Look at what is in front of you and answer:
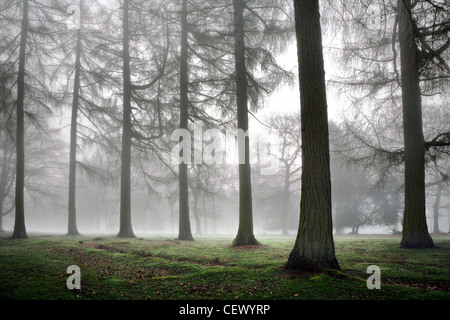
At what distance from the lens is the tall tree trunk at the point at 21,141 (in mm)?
11055

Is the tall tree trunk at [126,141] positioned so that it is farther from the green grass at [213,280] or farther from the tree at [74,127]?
the green grass at [213,280]

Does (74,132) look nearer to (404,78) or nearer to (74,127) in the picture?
(74,127)

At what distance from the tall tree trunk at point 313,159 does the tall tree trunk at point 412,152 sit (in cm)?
491

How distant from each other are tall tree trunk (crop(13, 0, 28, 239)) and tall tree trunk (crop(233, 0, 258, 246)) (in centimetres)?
892

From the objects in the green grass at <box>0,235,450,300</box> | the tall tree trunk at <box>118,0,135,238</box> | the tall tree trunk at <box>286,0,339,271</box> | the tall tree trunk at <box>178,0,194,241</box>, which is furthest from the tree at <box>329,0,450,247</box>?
the tall tree trunk at <box>118,0,135,238</box>

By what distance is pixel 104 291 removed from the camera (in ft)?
13.0

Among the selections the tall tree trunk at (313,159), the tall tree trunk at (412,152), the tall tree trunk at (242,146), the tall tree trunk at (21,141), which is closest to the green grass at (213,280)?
the tall tree trunk at (313,159)

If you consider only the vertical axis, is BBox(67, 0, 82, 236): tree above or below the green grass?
above

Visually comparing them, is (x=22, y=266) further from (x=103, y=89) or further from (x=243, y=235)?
(x=103, y=89)

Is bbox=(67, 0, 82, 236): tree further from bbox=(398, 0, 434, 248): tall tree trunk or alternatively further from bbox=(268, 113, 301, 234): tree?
bbox=(398, 0, 434, 248): tall tree trunk

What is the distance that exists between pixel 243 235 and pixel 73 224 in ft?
34.9

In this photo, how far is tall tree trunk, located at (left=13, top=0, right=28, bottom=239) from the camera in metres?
11.1

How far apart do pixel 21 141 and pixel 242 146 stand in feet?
30.7
